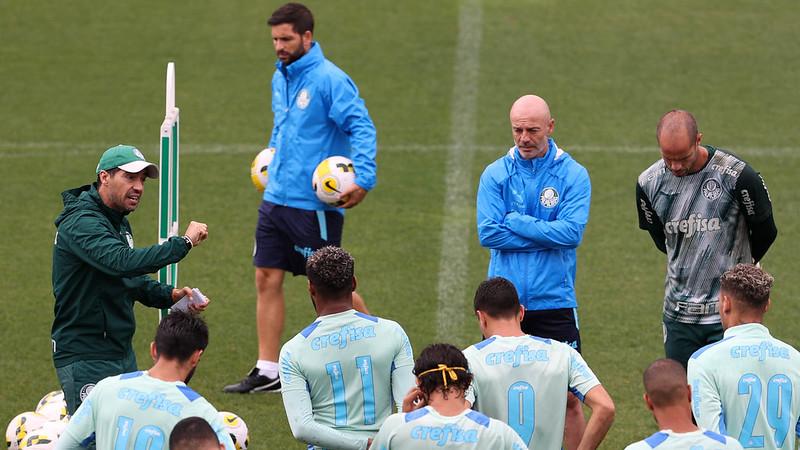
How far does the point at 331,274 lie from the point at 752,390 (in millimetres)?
1903

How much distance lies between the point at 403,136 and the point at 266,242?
19.4 feet

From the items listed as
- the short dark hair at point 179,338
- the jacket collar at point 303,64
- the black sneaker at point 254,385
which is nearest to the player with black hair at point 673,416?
the short dark hair at point 179,338

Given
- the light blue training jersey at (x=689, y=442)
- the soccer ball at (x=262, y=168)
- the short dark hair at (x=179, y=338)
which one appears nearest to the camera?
the light blue training jersey at (x=689, y=442)

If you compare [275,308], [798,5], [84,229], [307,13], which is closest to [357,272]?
[275,308]

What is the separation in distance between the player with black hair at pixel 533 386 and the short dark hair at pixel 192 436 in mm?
1330

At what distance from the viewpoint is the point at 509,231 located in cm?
694

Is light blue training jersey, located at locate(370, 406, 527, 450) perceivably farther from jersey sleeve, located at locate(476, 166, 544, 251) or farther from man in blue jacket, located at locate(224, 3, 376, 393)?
man in blue jacket, located at locate(224, 3, 376, 393)

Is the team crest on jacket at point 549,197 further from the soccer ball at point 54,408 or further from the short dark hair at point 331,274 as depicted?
the soccer ball at point 54,408

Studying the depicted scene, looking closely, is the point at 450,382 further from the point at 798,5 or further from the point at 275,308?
the point at 798,5

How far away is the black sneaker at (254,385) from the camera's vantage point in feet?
28.2

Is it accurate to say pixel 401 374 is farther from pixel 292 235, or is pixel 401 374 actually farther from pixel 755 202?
pixel 292 235

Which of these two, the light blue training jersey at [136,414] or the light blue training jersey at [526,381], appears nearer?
the light blue training jersey at [136,414]

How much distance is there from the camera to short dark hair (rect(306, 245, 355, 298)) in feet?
18.3

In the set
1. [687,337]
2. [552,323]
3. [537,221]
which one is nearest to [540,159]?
[537,221]
